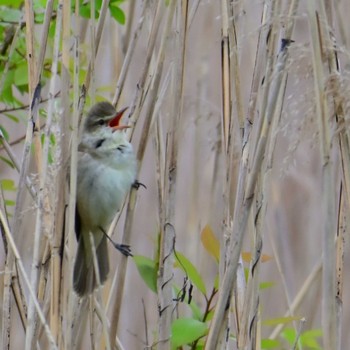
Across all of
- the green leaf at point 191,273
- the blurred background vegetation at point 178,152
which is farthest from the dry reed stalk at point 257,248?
the green leaf at point 191,273

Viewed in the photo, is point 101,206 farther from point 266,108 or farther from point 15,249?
point 266,108

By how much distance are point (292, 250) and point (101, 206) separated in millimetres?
1347

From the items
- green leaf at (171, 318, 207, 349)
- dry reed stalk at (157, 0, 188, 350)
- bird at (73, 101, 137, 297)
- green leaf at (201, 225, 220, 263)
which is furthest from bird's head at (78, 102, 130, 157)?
green leaf at (171, 318, 207, 349)

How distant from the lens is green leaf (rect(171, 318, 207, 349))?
4.92 ft

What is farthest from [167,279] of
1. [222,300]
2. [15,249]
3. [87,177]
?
[87,177]

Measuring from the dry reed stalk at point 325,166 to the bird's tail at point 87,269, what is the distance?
534 millimetres

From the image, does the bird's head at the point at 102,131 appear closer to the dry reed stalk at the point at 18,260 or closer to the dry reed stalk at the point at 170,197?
the dry reed stalk at the point at 170,197

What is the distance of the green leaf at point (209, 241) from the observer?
5.31 feet

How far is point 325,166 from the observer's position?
4.13 ft

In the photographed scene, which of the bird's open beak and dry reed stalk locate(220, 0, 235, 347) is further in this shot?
the bird's open beak

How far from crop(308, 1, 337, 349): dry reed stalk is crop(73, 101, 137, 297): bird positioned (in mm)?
562

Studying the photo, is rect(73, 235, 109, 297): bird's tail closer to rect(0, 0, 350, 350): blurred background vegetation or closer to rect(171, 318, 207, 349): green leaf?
rect(0, 0, 350, 350): blurred background vegetation

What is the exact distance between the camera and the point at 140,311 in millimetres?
2971

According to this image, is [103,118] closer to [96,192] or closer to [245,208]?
[96,192]
